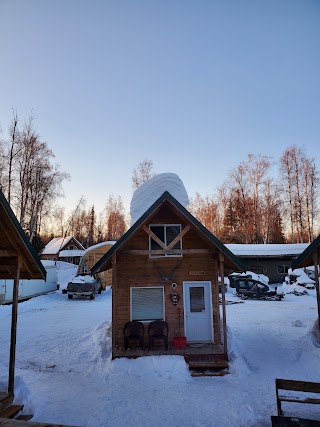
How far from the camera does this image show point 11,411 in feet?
18.7

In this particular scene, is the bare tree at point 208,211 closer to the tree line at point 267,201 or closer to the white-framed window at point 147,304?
the tree line at point 267,201

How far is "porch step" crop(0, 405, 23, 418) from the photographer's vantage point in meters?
5.47

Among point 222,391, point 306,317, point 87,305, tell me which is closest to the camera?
point 222,391

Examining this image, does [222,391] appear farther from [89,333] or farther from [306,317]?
[306,317]

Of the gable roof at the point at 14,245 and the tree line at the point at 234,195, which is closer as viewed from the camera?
the gable roof at the point at 14,245

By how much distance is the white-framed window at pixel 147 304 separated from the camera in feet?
34.9

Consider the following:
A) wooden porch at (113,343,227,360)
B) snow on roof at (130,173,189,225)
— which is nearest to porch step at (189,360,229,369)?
wooden porch at (113,343,227,360)

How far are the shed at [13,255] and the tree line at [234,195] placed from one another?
1769 centimetres

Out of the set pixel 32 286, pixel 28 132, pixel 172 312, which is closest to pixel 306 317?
pixel 172 312

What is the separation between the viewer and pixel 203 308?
1084 centimetres

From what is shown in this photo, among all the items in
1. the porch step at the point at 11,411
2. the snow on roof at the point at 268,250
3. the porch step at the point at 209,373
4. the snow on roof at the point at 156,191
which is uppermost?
the snow on roof at the point at 156,191

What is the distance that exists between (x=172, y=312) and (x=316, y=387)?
5482 millimetres

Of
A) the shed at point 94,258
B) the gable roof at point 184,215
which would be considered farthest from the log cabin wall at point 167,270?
the shed at point 94,258

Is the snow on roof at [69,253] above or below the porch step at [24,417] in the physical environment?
above
